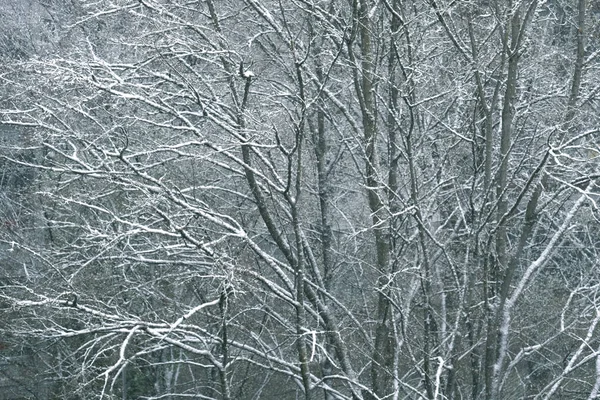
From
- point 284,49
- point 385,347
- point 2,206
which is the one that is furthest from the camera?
point 2,206

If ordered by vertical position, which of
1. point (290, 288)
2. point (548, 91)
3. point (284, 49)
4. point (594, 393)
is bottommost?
point (594, 393)

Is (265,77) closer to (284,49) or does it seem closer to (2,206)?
(284,49)

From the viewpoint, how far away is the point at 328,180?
→ 44.4 ft

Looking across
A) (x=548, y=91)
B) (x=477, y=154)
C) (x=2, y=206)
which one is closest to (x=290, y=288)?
→ (x=477, y=154)

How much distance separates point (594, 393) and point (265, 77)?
545 cm

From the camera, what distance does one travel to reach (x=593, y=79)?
11.0m

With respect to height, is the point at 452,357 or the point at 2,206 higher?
the point at 2,206

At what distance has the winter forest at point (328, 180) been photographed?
30.8 feet

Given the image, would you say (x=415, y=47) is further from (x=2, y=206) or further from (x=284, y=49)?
(x=2, y=206)

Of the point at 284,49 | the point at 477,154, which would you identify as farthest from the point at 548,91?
the point at 284,49

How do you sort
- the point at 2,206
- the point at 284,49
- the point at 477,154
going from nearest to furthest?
the point at 477,154 → the point at 284,49 → the point at 2,206

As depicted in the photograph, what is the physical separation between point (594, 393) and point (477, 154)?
9.65 ft

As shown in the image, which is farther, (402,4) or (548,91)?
(548,91)

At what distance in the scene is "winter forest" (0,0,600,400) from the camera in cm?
938
